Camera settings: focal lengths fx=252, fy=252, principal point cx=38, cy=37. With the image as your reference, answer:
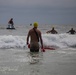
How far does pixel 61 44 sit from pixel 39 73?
958 cm

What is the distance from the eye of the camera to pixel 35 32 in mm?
11727

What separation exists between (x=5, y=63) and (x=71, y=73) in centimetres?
261

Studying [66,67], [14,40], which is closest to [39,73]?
[66,67]

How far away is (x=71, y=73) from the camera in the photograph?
7359 mm

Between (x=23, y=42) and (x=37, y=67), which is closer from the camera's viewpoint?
(x=37, y=67)

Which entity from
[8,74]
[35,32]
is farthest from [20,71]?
[35,32]

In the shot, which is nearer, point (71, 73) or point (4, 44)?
point (71, 73)

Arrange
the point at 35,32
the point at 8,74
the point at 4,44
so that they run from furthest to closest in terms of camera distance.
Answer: the point at 4,44
the point at 35,32
the point at 8,74

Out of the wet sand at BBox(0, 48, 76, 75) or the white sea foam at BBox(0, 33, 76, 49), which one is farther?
the white sea foam at BBox(0, 33, 76, 49)

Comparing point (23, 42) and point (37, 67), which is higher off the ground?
point (23, 42)

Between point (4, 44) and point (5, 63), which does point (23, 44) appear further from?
point (5, 63)

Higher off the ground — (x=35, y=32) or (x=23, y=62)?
(x=35, y=32)

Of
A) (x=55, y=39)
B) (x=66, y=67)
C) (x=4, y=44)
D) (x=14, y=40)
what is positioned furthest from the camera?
(x=55, y=39)

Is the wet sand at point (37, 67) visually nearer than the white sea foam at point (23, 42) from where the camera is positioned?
Yes
